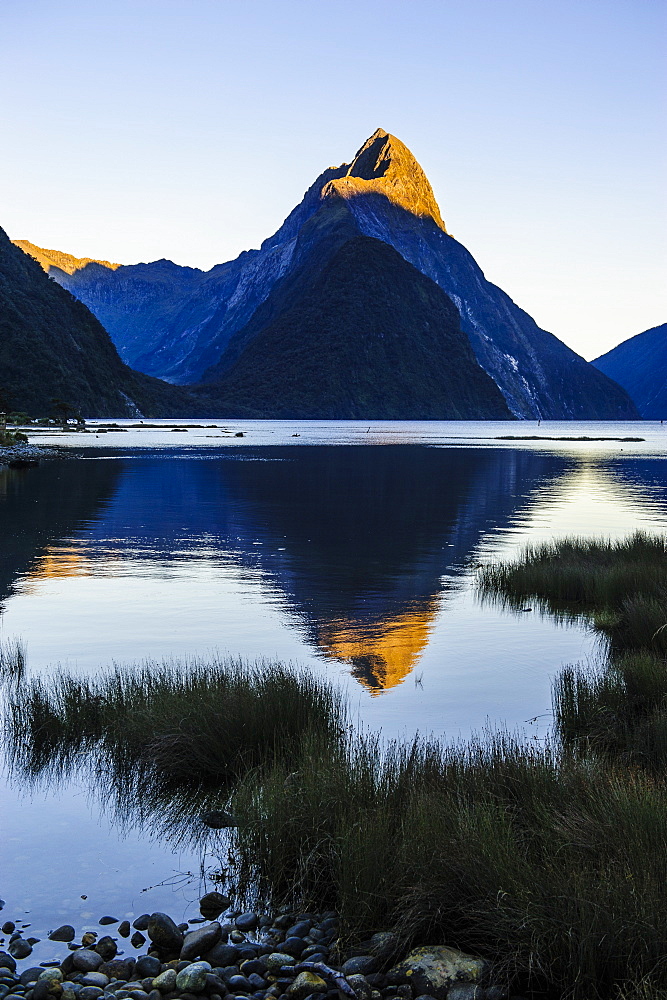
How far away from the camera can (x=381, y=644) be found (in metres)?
16.1

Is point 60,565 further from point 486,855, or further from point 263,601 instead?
point 486,855

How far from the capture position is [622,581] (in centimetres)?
1938

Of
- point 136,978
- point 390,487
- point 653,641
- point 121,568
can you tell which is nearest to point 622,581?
point 653,641

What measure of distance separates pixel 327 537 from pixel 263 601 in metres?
10.9

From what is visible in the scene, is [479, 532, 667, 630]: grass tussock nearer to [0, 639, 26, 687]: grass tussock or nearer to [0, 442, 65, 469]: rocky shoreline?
[0, 639, 26, 687]: grass tussock

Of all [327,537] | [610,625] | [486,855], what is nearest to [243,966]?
[486,855]

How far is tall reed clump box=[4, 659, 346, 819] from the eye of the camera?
30.6 feet

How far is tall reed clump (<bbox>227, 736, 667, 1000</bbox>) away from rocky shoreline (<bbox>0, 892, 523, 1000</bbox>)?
207mm

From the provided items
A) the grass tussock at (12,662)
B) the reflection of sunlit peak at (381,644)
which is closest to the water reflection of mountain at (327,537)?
the reflection of sunlit peak at (381,644)

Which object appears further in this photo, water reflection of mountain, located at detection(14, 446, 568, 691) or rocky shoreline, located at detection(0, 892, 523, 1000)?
water reflection of mountain, located at detection(14, 446, 568, 691)

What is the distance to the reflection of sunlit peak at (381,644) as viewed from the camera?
14008 mm

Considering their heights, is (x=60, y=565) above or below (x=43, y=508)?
below

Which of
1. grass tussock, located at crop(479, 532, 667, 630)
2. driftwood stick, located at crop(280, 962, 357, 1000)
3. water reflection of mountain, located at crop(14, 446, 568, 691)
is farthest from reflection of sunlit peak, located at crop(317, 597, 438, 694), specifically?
driftwood stick, located at crop(280, 962, 357, 1000)

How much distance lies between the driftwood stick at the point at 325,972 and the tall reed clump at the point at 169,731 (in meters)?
2.78
